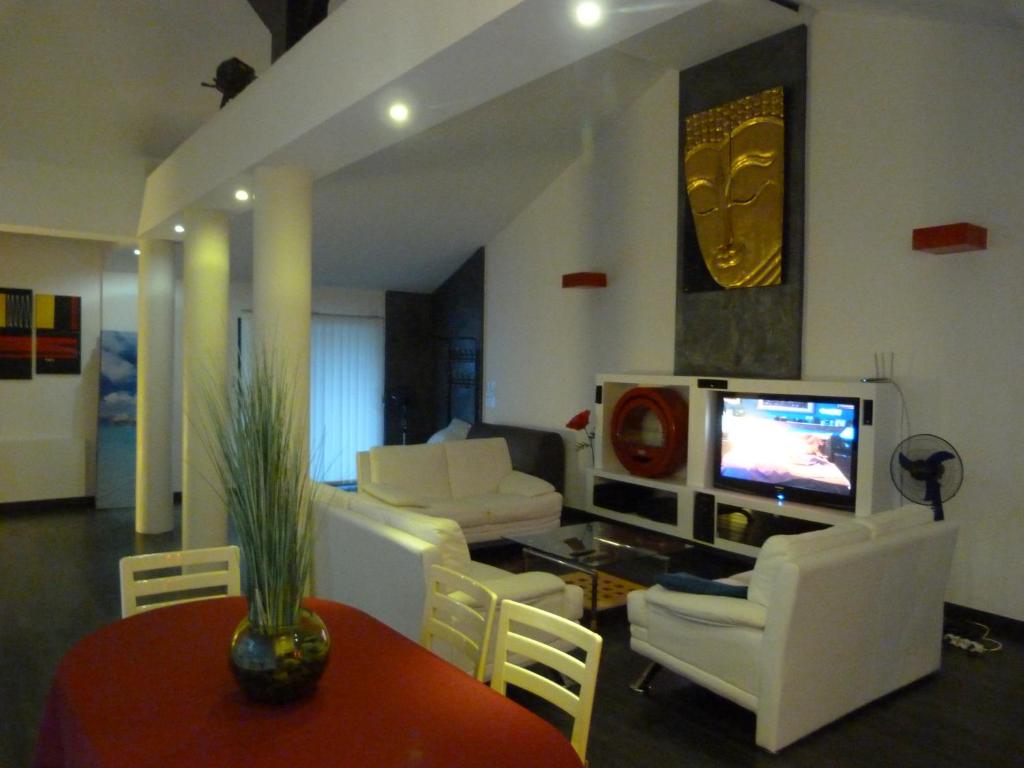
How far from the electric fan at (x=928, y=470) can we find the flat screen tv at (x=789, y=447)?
376mm

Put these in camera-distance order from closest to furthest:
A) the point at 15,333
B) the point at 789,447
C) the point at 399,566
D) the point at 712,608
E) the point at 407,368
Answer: the point at 712,608
the point at 399,566
the point at 789,447
the point at 15,333
the point at 407,368

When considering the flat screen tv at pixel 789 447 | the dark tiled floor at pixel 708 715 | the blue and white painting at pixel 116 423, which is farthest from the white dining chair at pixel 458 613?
the blue and white painting at pixel 116 423

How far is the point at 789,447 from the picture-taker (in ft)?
17.1

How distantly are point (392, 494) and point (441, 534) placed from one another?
225 cm

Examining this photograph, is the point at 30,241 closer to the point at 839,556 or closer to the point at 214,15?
the point at 214,15

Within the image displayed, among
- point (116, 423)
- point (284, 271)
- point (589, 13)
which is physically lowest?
point (116, 423)

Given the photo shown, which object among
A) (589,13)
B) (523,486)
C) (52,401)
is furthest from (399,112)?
(52,401)

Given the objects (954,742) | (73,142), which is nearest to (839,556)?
(954,742)

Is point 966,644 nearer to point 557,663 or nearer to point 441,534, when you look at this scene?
point 441,534

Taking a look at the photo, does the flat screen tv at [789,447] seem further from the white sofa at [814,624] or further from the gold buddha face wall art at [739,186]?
the white sofa at [814,624]

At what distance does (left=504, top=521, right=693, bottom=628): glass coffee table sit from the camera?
4.47 metres

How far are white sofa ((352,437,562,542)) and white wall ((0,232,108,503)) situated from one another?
3614 mm

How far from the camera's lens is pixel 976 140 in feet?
14.6

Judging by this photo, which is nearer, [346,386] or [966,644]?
[966,644]
